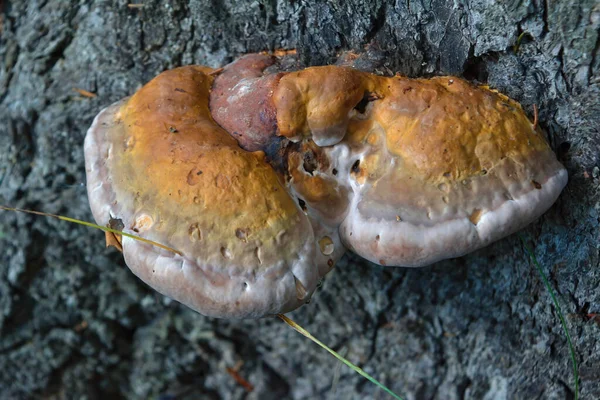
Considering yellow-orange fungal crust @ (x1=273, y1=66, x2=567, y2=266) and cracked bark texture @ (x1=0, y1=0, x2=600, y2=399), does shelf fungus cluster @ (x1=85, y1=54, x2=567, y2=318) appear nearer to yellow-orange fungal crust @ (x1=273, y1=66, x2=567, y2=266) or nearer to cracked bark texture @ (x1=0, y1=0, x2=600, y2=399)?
yellow-orange fungal crust @ (x1=273, y1=66, x2=567, y2=266)

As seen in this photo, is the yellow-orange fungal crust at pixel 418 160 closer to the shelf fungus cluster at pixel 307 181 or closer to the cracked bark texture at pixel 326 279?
the shelf fungus cluster at pixel 307 181

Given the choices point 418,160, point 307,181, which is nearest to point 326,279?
point 307,181

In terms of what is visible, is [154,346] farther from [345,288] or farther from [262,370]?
[345,288]

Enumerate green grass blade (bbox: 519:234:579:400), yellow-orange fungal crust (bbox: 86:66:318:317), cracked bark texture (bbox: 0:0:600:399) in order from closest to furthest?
yellow-orange fungal crust (bbox: 86:66:318:317) → cracked bark texture (bbox: 0:0:600:399) → green grass blade (bbox: 519:234:579:400)

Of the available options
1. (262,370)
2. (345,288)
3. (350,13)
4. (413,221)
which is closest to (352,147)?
(413,221)

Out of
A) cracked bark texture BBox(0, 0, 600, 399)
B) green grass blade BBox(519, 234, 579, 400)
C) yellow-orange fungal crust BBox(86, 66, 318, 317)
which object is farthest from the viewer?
green grass blade BBox(519, 234, 579, 400)

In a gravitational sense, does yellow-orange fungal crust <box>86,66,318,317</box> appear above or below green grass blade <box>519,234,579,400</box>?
above

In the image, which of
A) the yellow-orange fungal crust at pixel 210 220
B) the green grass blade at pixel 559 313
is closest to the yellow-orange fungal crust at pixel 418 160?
the yellow-orange fungal crust at pixel 210 220

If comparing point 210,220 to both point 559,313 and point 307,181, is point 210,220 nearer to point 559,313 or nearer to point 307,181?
point 307,181

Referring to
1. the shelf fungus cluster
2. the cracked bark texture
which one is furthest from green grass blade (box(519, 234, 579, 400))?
the shelf fungus cluster
